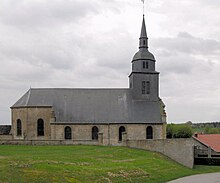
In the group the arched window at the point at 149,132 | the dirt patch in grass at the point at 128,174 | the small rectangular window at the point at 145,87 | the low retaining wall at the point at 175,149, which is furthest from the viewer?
the small rectangular window at the point at 145,87

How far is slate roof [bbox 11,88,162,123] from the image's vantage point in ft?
165

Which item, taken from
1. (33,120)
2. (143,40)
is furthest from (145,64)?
(33,120)

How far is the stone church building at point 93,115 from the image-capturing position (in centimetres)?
4984

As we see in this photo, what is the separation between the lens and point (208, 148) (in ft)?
180

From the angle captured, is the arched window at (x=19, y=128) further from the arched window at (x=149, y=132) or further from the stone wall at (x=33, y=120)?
the arched window at (x=149, y=132)

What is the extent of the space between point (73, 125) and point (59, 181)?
24.1 meters

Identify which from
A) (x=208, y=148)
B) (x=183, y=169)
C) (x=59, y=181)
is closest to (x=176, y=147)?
(x=183, y=169)

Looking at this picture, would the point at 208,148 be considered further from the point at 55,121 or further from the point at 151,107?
the point at 55,121

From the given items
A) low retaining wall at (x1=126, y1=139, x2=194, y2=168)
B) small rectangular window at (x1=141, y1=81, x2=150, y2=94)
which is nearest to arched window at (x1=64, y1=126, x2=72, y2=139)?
low retaining wall at (x1=126, y1=139, x2=194, y2=168)

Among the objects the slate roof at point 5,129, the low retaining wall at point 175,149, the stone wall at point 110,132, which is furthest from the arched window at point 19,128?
the low retaining wall at point 175,149

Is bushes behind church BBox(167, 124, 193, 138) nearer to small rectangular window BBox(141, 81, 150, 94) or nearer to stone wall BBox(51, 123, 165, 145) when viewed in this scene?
small rectangular window BBox(141, 81, 150, 94)

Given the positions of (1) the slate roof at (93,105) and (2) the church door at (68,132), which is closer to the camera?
(2) the church door at (68,132)

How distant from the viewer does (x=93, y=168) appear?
3058 cm

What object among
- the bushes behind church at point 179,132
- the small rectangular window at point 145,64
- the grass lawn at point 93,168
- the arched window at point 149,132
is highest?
the small rectangular window at point 145,64
